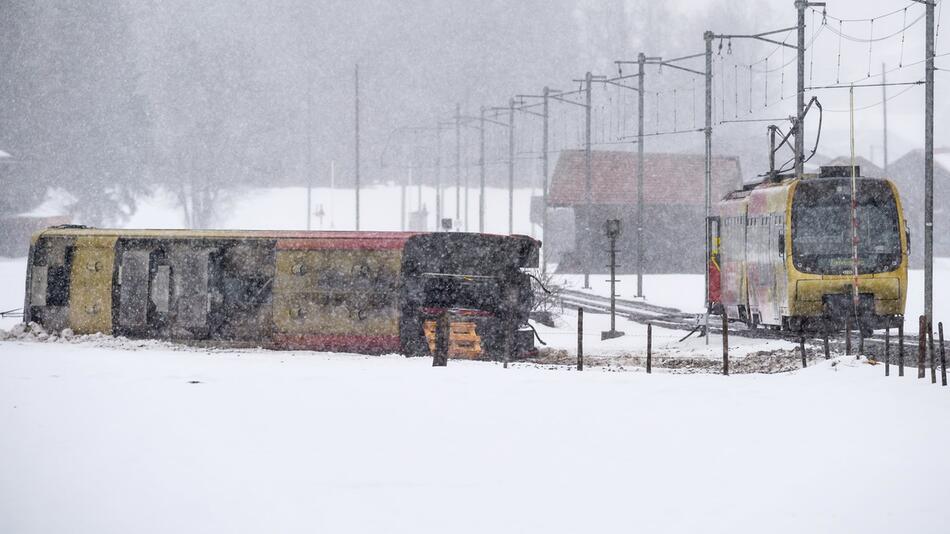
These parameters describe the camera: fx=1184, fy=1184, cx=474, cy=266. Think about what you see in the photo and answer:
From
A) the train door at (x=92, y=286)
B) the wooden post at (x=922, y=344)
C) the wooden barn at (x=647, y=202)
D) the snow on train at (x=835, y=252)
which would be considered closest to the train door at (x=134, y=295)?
the train door at (x=92, y=286)

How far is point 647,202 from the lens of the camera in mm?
61250

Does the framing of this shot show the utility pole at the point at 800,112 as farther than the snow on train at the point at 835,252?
Yes

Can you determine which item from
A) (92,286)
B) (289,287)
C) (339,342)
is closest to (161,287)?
(92,286)

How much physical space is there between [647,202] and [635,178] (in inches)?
60.2

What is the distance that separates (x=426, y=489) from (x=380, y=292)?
12.8 metres

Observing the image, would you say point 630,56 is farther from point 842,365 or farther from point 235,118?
point 842,365

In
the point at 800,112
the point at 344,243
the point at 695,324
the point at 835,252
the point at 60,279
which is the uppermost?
the point at 800,112

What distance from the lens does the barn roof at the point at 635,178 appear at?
59906 mm

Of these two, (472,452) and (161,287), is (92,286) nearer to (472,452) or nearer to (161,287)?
(161,287)

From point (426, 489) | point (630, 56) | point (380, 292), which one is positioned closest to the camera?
point (426, 489)

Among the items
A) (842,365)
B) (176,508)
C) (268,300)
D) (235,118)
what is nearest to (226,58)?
(235,118)

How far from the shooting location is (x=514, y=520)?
8398 mm

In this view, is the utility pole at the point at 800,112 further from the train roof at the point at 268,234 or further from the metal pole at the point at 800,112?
the train roof at the point at 268,234

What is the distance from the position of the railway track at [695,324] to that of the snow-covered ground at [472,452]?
5168mm
